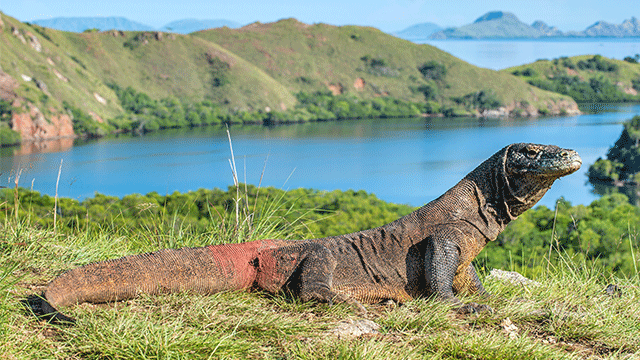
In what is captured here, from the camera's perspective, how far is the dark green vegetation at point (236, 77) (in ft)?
301

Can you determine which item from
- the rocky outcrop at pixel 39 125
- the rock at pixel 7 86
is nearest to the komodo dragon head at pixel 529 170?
the rocky outcrop at pixel 39 125

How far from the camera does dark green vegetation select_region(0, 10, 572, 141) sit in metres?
91.8

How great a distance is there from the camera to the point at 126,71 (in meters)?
116

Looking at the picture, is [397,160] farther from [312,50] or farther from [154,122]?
[312,50]

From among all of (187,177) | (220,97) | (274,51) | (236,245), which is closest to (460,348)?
(236,245)

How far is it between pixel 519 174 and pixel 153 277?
8.75ft

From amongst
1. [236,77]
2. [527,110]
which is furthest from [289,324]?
[527,110]

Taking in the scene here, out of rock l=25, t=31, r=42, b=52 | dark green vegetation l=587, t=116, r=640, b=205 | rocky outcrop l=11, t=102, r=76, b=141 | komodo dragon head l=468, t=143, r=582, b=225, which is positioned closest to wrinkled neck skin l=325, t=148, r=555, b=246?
komodo dragon head l=468, t=143, r=582, b=225

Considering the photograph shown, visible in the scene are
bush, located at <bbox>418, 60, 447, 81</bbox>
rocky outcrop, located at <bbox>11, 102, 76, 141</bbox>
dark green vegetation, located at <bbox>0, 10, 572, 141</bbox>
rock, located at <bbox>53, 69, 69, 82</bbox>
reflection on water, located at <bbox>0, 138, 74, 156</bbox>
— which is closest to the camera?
reflection on water, located at <bbox>0, 138, 74, 156</bbox>

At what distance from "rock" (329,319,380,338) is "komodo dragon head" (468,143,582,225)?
1.42 meters

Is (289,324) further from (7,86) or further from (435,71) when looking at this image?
(435,71)

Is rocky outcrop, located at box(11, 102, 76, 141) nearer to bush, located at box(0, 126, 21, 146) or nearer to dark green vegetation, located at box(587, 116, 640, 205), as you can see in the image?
bush, located at box(0, 126, 21, 146)

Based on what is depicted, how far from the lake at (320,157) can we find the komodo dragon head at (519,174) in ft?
101

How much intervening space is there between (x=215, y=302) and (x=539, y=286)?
2729 millimetres
